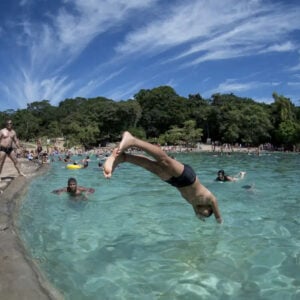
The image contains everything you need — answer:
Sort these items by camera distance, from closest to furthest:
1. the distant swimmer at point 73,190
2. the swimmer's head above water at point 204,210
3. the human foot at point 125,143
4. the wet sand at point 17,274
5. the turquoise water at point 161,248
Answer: the wet sand at point 17,274, the human foot at point 125,143, the turquoise water at point 161,248, the swimmer's head above water at point 204,210, the distant swimmer at point 73,190

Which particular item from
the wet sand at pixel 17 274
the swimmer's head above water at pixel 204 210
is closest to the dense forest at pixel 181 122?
the swimmer's head above water at pixel 204 210

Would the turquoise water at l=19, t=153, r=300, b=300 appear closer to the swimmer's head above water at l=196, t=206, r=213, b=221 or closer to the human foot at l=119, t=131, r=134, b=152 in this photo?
the swimmer's head above water at l=196, t=206, r=213, b=221

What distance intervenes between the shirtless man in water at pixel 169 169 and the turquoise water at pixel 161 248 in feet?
3.08

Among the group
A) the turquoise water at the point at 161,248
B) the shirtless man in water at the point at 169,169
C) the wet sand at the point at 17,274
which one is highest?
the shirtless man in water at the point at 169,169

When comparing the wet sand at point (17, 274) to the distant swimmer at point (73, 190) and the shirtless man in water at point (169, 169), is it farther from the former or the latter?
the distant swimmer at point (73, 190)

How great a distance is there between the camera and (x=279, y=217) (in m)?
10.2

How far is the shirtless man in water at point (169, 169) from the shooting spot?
17.0 ft

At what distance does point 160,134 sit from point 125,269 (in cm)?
7558

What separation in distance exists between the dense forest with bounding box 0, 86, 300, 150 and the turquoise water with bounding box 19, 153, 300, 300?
55044 mm

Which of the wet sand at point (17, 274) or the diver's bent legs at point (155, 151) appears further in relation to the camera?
the diver's bent legs at point (155, 151)

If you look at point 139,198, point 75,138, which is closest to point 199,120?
point 75,138

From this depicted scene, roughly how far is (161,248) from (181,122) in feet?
239

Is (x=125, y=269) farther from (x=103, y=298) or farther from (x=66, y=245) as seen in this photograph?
(x=66, y=245)

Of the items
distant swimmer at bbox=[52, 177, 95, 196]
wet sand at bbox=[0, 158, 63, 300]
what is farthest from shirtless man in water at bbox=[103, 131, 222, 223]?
distant swimmer at bbox=[52, 177, 95, 196]
